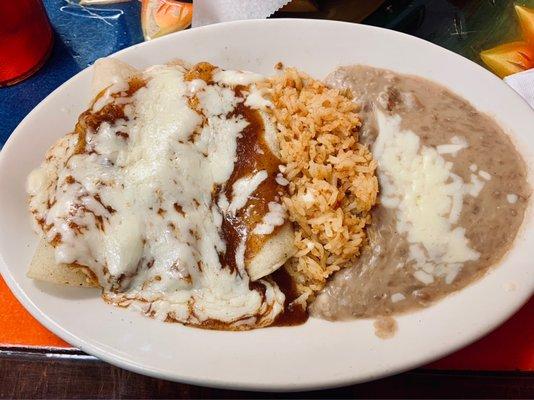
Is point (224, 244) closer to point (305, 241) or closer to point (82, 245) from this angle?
point (305, 241)

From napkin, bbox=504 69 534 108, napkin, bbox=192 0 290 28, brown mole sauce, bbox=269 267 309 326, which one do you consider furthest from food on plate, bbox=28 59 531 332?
napkin, bbox=192 0 290 28

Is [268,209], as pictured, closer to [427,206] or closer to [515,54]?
[427,206]

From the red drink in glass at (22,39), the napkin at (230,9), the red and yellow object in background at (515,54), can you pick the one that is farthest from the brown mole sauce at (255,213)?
the red drink in glass at (22,39)

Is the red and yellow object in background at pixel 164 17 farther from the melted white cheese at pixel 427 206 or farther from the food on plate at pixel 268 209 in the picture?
the melted white cheese at pixel 427 206

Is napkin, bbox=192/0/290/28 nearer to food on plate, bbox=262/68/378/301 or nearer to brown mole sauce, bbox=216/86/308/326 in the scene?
food on plate, bbox=262/68/378/301

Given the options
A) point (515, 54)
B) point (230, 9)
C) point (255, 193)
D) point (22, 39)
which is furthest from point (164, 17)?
point (515, 54)

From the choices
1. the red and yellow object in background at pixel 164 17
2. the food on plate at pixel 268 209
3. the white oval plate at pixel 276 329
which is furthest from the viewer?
the red and yellow object in background at pixel 164 17

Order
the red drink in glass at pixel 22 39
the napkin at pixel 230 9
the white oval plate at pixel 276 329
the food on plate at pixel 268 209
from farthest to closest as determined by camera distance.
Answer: the red drink in glass at pixel 22 39, the napkin at pixel 230 9, the food on plate at pixel 268 209, the white oval plate at pixel 276 329
